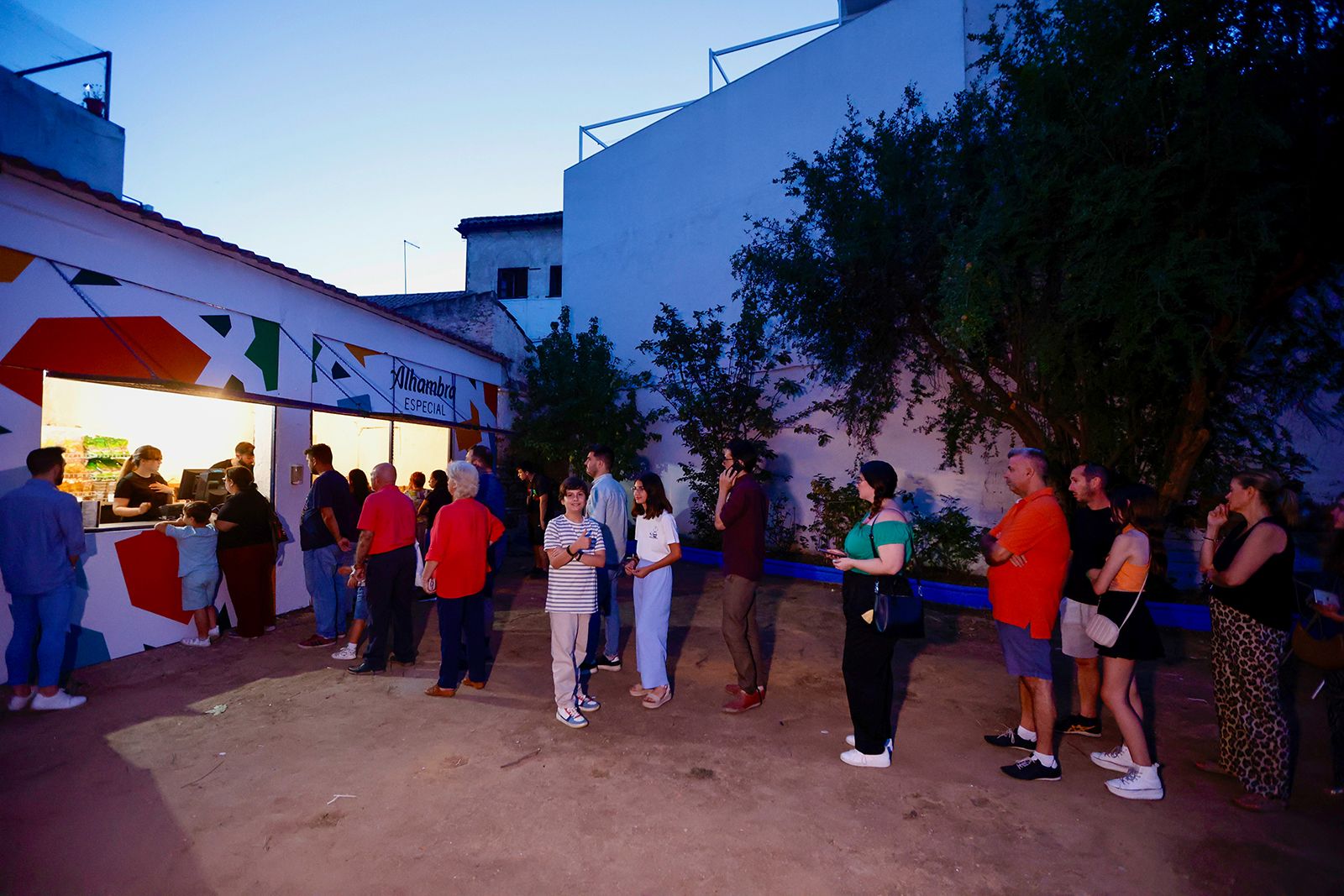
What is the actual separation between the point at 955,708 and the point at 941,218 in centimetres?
531

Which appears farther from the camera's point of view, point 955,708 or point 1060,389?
point 1060,389

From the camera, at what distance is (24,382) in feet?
16.9

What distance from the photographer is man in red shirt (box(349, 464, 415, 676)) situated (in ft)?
17.5

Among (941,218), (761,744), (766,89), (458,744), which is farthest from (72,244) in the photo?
(766,89)

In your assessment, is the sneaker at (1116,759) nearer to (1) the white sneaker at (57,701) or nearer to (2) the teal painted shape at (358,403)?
(1) the white sneaker at (57,701)

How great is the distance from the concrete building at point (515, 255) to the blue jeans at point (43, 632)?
15.8 metres

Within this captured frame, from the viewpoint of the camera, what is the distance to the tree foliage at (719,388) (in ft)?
39.2

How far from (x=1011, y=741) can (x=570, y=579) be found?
2939mm

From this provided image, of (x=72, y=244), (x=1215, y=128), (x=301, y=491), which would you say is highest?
(x=1215, y=128)

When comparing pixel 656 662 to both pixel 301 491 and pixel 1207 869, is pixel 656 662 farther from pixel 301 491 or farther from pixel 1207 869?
pixel 301 491

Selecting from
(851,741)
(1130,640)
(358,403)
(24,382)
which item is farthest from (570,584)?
(358,403)

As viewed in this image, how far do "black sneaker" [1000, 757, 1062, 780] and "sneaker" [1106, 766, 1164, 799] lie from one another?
25 cm

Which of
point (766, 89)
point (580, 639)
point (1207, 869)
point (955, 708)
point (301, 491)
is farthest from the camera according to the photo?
point (766, 89)

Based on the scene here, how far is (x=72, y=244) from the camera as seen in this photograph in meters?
5.59
